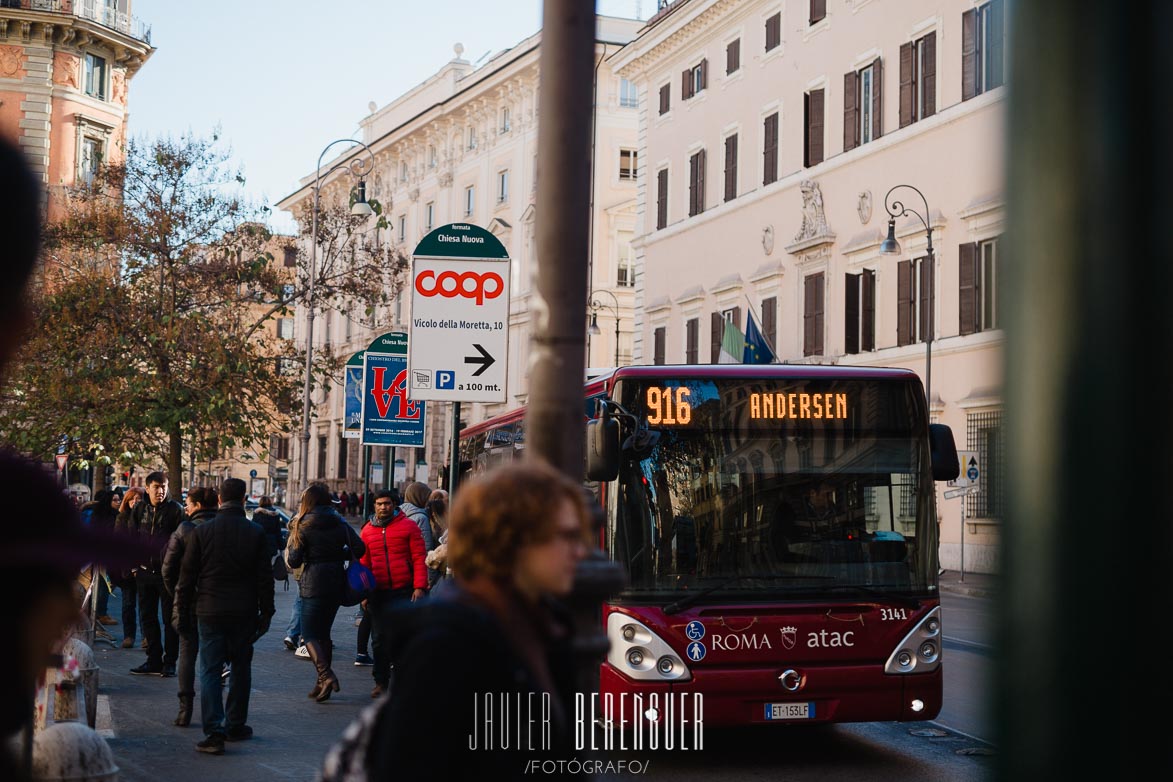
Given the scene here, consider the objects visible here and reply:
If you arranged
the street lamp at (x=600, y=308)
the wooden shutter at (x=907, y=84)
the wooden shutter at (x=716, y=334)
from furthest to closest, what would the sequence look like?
1. the street lamp at (x=600, y=308)
2. the wooden shutter at (x=716, y=334)
3. the wooden shutter at (x=907, y=84)

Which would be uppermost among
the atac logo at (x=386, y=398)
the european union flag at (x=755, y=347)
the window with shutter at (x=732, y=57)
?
the window with shutter at (x=732, y=57)

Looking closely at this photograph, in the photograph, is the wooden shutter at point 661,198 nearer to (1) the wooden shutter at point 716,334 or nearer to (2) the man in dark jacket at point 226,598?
(1) the wooden shutter at point 716,334

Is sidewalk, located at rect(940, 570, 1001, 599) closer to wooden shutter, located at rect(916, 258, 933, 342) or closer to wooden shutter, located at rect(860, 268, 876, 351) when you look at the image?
wooden shutter, located at rect(916, 258, 933, 342)

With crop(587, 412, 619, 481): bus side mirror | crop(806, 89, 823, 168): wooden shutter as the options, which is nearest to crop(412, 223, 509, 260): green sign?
crop(587, 412, 619, 481): bus side mirror

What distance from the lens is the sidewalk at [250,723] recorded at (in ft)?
31.9

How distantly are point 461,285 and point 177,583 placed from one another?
2891 millimetres

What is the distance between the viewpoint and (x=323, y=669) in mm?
13031

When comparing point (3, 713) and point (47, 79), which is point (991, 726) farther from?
point (47, 79)

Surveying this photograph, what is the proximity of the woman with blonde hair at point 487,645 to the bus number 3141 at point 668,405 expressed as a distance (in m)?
7.19

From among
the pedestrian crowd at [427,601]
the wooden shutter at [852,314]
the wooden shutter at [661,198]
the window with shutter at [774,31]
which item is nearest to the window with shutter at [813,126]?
the window with shutter at [774,31]

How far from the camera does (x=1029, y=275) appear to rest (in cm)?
171

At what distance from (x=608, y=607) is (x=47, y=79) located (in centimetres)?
5553

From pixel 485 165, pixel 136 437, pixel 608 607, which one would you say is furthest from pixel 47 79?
pixel 608 607

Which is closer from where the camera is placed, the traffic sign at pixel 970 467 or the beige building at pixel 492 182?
the traffic sign at pixel 970 467
